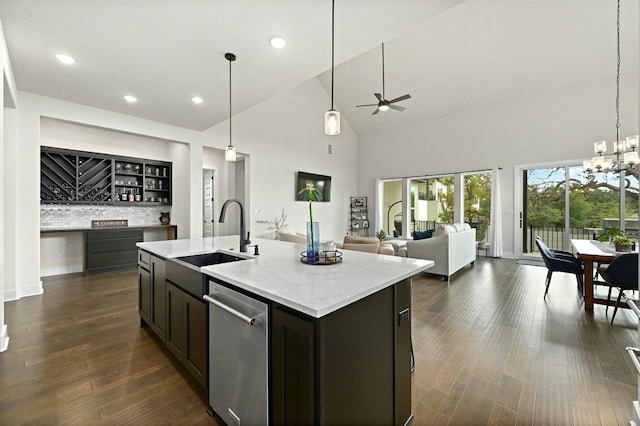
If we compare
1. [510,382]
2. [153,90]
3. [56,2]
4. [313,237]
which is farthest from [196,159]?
[510,382]

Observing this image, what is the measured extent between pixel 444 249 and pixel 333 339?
410 cm

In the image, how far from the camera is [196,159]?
5.62 metres

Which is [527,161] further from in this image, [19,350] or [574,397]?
[19,350]

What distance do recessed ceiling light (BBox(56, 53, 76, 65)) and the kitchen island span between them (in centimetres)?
310

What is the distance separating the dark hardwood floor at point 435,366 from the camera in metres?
1.68

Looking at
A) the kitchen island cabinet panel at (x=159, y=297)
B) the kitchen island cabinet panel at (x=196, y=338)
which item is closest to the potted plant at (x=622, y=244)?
the kitchen island cabinet panel at (x=196, y=338)

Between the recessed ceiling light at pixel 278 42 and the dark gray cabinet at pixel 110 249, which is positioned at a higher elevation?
the recessed ceiling light at pixel 278 42

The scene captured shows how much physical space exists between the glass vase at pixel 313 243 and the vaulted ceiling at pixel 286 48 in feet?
5.83

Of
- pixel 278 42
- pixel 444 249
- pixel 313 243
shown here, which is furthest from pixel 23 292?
pixel 444 249

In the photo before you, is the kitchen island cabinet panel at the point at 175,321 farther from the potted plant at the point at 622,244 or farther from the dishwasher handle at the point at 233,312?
the potted plant at the point at 622,244

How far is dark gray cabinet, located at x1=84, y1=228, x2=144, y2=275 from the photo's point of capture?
4.95 metres

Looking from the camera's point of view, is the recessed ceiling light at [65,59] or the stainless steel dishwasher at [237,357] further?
the recessed ceiling light at [65,59]

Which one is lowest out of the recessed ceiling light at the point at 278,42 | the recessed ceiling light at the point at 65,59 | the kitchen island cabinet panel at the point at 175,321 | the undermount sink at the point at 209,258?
the kitchen island cabinet panel at the point at 175,321

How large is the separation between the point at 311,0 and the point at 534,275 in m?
5.64
